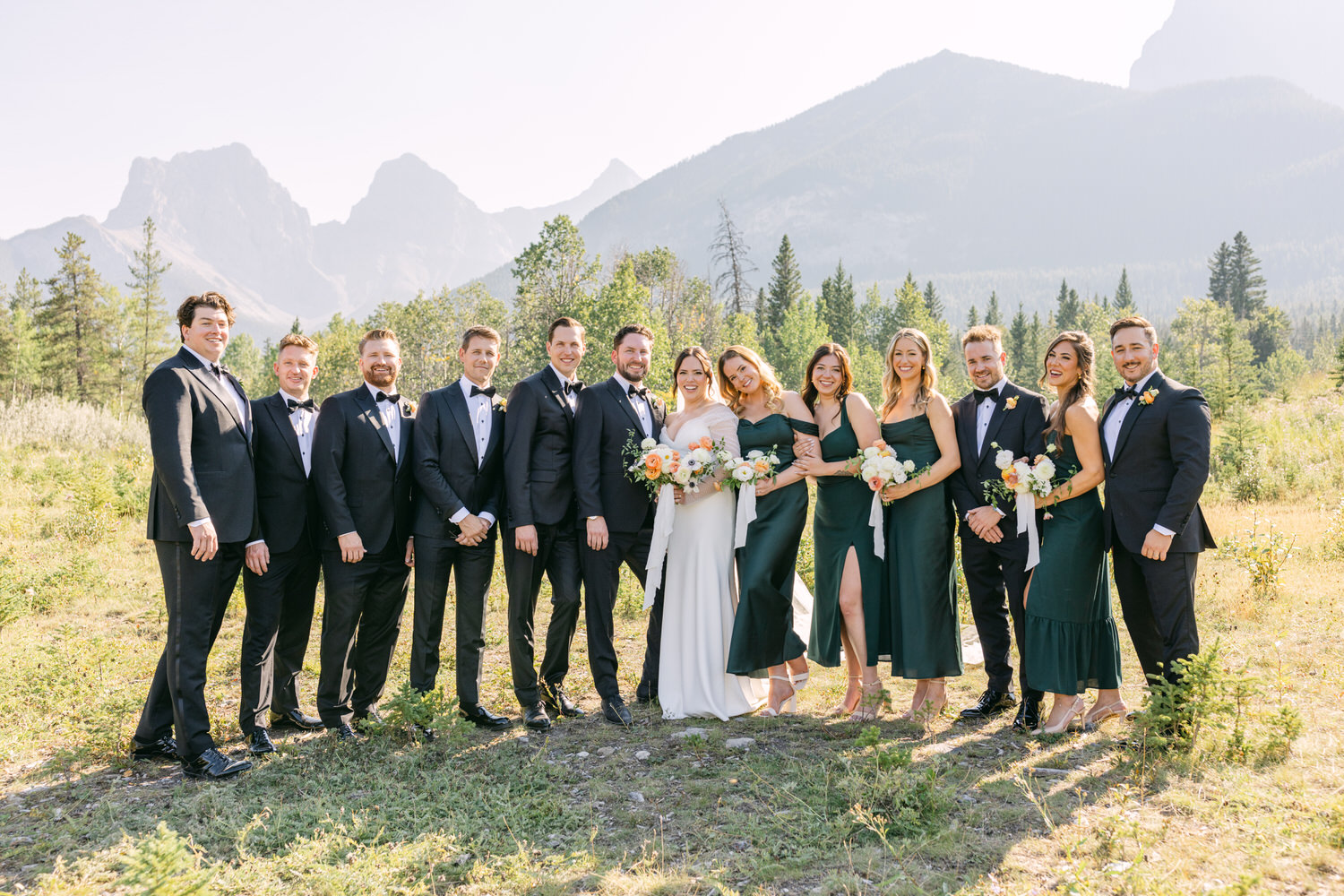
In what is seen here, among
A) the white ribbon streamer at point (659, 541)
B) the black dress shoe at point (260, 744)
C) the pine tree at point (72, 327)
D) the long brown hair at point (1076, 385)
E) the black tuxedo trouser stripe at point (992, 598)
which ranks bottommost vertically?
the black dress shoe at point (260, 744)

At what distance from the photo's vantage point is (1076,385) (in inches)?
227

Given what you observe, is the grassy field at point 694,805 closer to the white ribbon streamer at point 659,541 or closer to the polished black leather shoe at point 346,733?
the polished black leather shoe at point 346,733

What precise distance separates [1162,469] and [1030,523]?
90 centimetres

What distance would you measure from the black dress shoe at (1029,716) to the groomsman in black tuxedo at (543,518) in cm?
322

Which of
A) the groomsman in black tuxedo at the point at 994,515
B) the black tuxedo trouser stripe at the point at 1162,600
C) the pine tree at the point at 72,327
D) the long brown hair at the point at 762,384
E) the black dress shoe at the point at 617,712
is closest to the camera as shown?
the black tuxedo trouser stripe at the point at 1162,600

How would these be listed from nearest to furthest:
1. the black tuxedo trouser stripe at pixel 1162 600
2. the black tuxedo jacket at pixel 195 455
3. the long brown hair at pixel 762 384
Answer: the black tuxedo jacket at pixel 195 455 → the black tuxedo trouser stripe at pixel 1162 600 → the long brown hair at pixel 762 384

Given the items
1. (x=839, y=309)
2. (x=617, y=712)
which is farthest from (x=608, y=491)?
(x=839, y=309)

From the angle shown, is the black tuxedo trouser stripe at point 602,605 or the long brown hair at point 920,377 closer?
the long brown hair at point 920,377

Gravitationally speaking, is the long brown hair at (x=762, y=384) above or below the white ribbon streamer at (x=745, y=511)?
above

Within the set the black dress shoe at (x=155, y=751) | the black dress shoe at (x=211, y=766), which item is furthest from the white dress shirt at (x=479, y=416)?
the black dress shoe at (x=155, y=751)

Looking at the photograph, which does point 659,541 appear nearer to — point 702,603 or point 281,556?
point 702,603

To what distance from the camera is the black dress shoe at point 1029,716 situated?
18.8 ft

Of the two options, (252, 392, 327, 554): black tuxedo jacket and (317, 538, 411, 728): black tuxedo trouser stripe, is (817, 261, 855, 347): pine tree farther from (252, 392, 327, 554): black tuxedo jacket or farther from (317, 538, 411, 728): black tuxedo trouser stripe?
(252, 392, 327, 554): black tuxedo jacket

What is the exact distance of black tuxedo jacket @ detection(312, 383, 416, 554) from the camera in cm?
566
